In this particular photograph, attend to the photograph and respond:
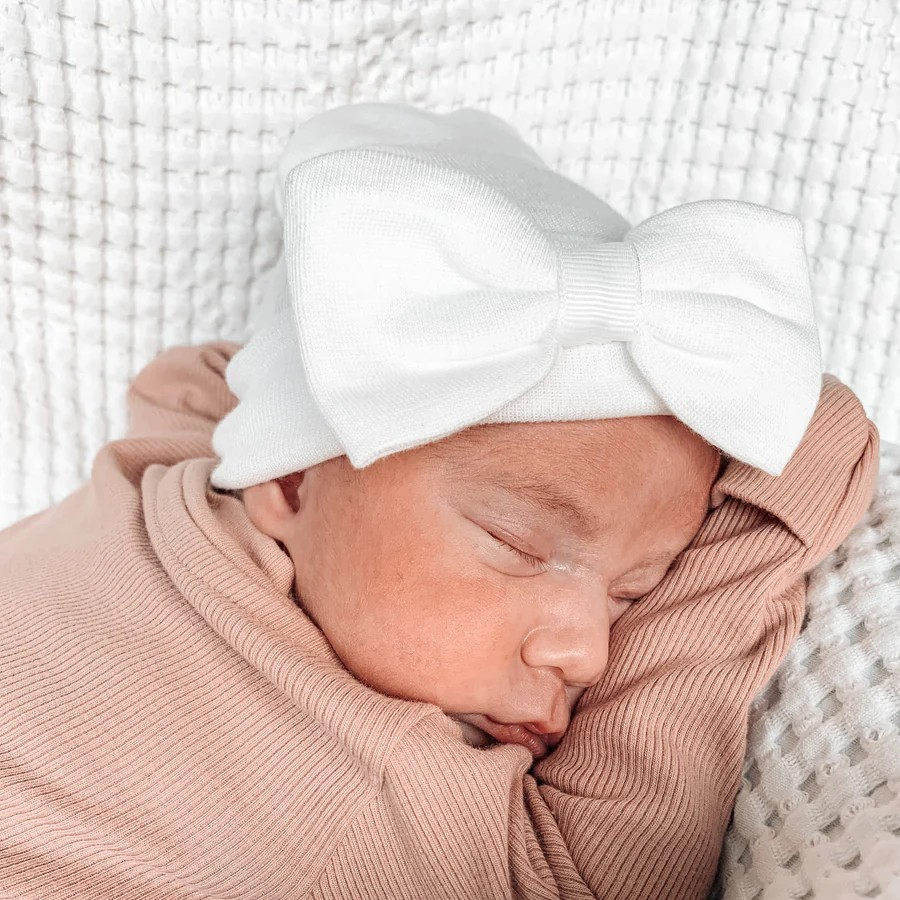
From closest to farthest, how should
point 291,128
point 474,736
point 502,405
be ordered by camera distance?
point 502,405
point 474,736
point 291,128

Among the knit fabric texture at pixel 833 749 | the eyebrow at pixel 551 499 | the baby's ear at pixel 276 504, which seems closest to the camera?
the knit fabric texture at pixel 833 749

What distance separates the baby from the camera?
2.80ft

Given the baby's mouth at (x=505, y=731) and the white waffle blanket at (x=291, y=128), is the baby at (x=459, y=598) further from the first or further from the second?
the white waffle blanket at (x=291, y=128)

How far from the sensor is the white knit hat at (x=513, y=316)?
0.84m

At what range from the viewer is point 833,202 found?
1.29m

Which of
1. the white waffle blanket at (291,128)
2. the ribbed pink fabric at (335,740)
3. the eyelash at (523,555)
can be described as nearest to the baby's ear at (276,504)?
the ribbed pink fabric at (335,740)

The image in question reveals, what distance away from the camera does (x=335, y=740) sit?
35.5 inches

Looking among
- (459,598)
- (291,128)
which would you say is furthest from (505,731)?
(291,128)

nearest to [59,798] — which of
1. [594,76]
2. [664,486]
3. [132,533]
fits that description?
[132,533]

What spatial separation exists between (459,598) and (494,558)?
0.14 ft

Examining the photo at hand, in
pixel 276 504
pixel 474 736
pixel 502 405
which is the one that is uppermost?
pixel 502 405

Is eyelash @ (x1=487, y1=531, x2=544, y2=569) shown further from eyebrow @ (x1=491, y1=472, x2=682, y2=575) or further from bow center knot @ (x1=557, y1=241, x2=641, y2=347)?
bow center knot @ (x1=557, y1=241, x2=641, y2=347)

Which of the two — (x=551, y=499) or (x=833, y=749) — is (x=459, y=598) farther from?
(x=833, y=749)

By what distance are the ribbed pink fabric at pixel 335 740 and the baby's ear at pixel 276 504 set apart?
21mm
